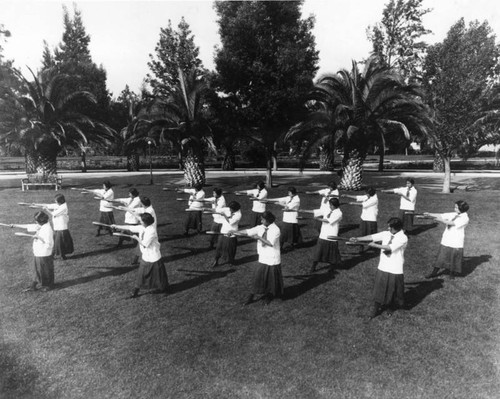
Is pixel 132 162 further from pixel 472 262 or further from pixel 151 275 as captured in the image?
pixel 472 262

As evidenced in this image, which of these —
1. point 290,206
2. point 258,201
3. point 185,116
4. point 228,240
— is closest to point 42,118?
point 185,116

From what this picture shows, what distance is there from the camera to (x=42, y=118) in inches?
965

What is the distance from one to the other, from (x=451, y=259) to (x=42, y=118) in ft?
78.7

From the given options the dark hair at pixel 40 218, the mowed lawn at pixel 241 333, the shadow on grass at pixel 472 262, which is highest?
the dark hair at pixel 40 218

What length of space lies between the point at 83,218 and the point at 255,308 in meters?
10.9

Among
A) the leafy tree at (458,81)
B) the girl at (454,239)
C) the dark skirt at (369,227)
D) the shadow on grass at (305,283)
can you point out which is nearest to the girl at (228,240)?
the shadow on grass at (305,283)

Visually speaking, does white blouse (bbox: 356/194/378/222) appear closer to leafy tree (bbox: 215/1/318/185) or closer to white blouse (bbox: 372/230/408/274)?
white blouse (bbox: 372/230/408/274)

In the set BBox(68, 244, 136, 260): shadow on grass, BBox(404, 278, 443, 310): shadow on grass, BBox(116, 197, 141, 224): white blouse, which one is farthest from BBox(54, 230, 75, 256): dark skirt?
BBox(404, 278, 443, 310): shadow on grass

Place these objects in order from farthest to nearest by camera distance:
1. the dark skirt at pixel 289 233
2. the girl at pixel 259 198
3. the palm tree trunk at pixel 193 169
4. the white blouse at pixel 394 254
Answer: the palm tree trunk at pixel 193 169 → the girl at pixel 259 198 → the dark skirt at pixel 289 233 → the white blouse at pixel 394 254

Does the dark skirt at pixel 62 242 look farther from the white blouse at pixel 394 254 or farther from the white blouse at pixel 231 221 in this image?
the white blouse at pixel 394 254

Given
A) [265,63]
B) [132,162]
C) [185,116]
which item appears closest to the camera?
[265,63]

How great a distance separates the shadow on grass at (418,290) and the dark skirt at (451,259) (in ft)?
1.24

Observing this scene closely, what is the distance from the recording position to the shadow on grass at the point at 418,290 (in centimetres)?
827

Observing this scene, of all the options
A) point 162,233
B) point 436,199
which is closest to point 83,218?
point 162,233
